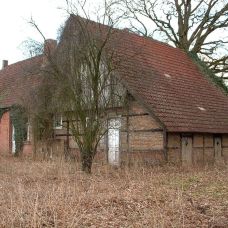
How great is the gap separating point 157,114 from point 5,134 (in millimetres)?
13195

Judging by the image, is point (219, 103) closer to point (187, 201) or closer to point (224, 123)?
point (224, 123)

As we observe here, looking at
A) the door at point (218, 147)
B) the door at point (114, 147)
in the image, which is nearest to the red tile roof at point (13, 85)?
the door at point (114, 147)

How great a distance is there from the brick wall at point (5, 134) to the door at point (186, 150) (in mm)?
12621

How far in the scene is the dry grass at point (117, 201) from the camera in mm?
8031

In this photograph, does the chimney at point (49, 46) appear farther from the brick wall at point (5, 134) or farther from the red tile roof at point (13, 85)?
the brick wall at point (5, 134)

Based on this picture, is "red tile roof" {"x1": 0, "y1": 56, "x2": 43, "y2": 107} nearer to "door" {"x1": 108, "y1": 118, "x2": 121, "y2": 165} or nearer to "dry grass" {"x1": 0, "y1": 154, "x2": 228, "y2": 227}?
"door" {"x1": 108, "y1": 118, "x2": 121, "y2": 165}

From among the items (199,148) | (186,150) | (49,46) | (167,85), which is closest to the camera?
(49,46)

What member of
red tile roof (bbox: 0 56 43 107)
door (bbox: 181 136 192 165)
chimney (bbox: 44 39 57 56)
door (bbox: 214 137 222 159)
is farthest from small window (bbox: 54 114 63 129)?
door (bbox: 214 137 222 159)

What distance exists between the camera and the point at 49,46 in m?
17.1

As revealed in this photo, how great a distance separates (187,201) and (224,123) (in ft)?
43.6

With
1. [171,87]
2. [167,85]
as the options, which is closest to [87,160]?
[167,85]

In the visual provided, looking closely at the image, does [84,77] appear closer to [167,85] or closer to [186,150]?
[186,150]

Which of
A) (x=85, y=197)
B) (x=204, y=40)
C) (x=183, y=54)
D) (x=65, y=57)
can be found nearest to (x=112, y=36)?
(x=65, y=57)

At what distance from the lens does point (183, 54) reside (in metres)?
29.0
